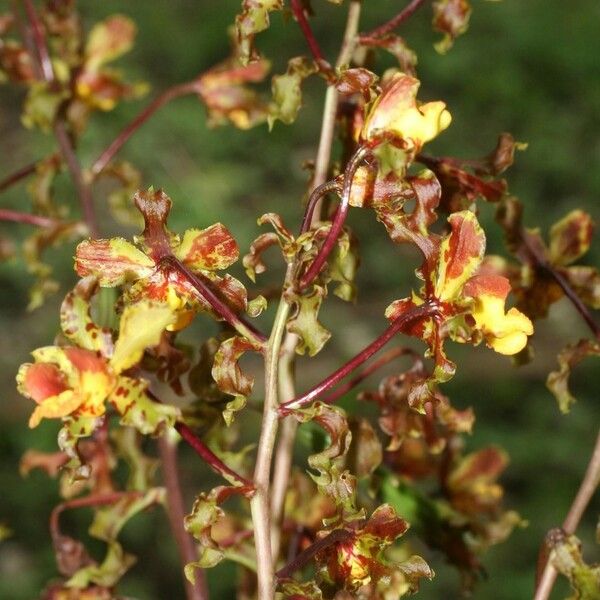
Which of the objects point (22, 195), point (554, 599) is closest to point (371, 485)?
point (554, 599)

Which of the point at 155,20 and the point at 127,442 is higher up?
the point at 155,20

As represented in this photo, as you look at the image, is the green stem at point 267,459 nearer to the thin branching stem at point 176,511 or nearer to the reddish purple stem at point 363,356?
the reddish purple stem at point 363,356

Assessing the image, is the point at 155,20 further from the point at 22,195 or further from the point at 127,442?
the point at 127,442

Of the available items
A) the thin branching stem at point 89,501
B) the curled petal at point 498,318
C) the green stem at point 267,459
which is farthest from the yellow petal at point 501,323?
the thin branching stem at point 89,501

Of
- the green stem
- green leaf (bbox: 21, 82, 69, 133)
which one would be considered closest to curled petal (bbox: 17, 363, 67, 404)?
the green stem

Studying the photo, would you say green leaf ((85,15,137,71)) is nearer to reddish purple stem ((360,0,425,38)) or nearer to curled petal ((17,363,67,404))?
reddish purple stem ((360,0,425,38))

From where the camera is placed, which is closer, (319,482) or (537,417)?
(319,482)
